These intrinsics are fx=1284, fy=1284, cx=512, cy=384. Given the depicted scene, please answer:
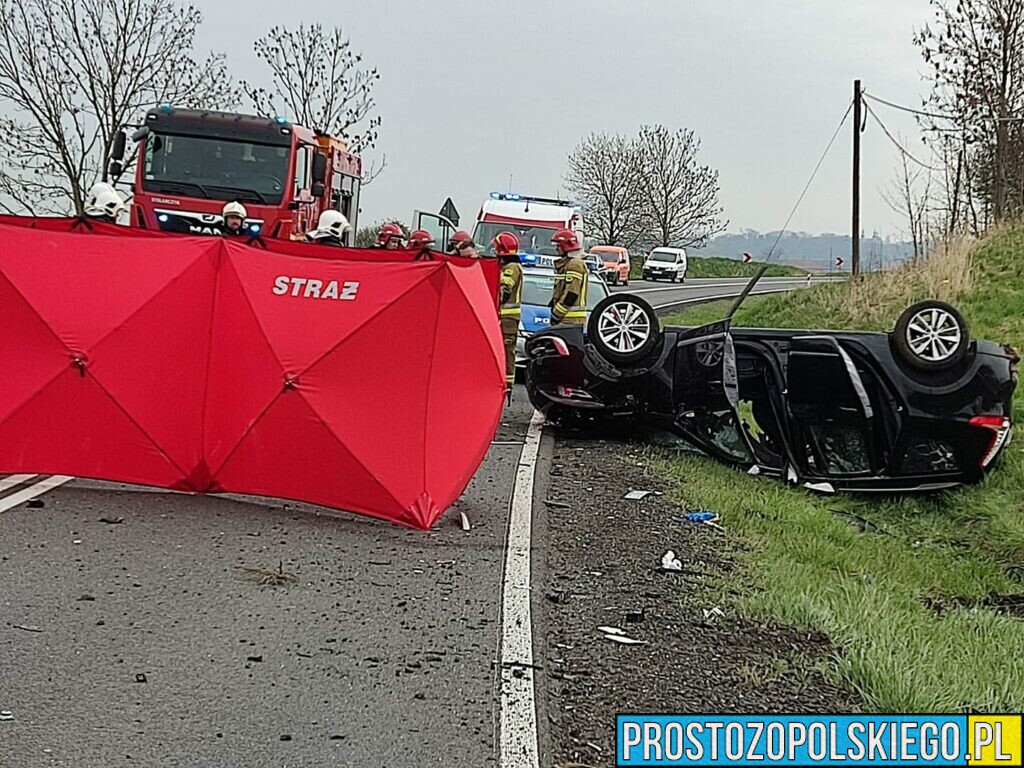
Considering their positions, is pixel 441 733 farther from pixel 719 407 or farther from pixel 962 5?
pixel 962 5

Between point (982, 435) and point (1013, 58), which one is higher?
point (1013, 58)

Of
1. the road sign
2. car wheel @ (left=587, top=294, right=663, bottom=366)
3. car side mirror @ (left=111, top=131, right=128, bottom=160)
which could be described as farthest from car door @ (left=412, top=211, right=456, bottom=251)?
car wheel @ (left=587, top=294, right=663, bottom=366)

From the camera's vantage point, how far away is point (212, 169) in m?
18.2

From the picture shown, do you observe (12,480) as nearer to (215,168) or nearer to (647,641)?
(647,641)

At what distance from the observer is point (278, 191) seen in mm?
18203

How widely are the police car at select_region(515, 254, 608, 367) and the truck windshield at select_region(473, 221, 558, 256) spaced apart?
278 inches

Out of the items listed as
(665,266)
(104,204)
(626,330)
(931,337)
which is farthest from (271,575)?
(665,266)

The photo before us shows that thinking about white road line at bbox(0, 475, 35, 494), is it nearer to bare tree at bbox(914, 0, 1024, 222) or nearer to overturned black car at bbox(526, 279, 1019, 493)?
overturned black car at bbox(526, 279, 1019, 493)

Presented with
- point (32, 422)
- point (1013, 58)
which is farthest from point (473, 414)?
point (1013, 58)

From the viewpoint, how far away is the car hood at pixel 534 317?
1588 centimetres

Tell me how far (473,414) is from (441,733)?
13.4 ft

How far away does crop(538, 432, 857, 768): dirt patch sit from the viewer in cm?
492

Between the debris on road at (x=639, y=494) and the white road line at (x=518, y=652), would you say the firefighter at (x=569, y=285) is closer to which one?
the debris on road at (x=639, y=494)

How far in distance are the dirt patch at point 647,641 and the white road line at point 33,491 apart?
3280mm
